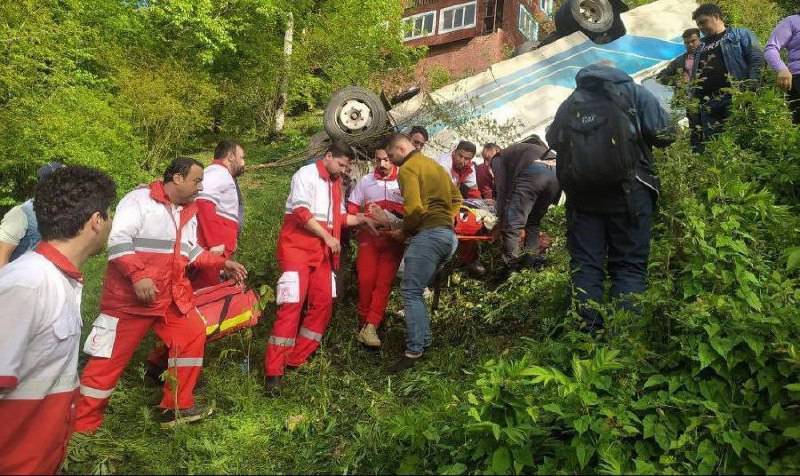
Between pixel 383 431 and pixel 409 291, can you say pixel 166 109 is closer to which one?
pixel 409 291

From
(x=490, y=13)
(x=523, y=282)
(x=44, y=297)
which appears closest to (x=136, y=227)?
(x=44, y=297)

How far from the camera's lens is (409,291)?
14.8 feet

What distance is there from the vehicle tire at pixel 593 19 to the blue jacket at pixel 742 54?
6192 mm

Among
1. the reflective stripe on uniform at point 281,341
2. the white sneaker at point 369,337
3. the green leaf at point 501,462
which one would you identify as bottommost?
the white sneaker at point 369,337

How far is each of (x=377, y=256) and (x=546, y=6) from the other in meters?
29.8

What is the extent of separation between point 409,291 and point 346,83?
13650mm

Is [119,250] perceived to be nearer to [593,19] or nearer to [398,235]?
[398,235]

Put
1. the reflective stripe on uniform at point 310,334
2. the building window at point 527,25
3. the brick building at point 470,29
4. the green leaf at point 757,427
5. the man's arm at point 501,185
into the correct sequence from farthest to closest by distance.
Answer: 1. the building window at point 527,25
2. the brick building at point 470,29
3. the man's arm at point 501,185
4. the reflective stripe on uniform at point 310,334
5. the green leaf at point 757,427

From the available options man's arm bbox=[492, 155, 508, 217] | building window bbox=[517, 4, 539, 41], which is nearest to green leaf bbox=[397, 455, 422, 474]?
man's arm bbox=[492, 155, 508, 217]

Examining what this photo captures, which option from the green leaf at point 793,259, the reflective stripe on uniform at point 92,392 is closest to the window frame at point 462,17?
the green leaf at point 793,259

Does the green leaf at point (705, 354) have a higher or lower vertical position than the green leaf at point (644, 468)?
higher

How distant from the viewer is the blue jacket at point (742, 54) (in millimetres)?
5117

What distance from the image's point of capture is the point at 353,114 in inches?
358

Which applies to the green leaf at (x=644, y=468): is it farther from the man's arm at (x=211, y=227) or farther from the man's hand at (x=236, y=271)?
the man's arm at (x=211, y=227)
